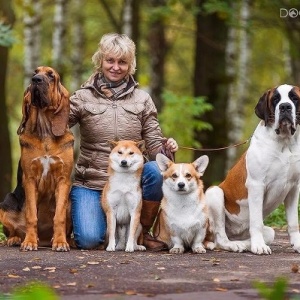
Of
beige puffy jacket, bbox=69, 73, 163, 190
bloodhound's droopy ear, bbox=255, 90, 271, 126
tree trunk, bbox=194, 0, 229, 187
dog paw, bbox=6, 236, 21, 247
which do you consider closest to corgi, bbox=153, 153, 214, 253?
bloodhound's droopy ear, bbox=255, 90, 271, 126

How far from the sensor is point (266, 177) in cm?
711

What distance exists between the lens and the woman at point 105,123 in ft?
25.1

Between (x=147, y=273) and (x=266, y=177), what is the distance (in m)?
1.77

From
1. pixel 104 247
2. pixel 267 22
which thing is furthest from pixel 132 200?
pixel 267 22

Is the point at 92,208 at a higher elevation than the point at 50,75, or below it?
below

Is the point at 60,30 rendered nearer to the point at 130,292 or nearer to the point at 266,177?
the point at 266,177

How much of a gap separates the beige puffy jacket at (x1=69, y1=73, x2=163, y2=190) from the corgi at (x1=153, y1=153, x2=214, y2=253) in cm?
Result: 73

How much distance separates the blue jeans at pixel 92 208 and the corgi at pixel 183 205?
0.23 meters

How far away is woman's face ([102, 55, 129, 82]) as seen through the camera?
7.77 m

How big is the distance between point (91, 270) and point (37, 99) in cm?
193

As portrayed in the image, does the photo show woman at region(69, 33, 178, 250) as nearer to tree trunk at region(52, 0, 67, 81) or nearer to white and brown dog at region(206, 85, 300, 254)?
white and brown dog at region(206, 85, 300, 254)

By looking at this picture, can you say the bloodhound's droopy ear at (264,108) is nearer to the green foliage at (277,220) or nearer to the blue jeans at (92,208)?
the blue jeans at (92,208)

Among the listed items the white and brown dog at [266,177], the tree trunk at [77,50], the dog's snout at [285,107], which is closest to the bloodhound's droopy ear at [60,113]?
the white and brown dog at [266,177]

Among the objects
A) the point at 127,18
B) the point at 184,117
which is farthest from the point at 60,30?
the point at 184,117
